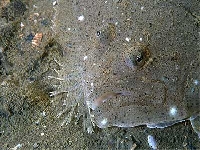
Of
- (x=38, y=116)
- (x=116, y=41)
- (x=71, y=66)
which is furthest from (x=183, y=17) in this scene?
(x=38, y=116)

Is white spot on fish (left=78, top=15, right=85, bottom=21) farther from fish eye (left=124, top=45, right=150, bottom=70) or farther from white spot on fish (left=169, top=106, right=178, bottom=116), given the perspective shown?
white spot on fish (left=169, top=106, right=178, bottom=116)

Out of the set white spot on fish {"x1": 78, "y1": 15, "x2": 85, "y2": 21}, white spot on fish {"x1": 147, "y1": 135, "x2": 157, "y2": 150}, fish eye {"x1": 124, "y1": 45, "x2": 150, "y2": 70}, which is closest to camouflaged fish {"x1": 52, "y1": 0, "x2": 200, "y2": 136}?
fish eye {"x1": 124, "y1": 45, "x2": 150, "y2": 70}

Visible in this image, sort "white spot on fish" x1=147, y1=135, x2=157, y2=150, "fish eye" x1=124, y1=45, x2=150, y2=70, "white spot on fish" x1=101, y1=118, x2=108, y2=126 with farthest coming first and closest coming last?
"white spot on fish" x1=147, y1=135, x2=157, y2=150
"white spot on fish" x1=101, y1=118, x2=108, y2=126
"fish eye" x1=124, y1=45, x2=150, y2=70

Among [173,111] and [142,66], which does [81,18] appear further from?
[173,111]

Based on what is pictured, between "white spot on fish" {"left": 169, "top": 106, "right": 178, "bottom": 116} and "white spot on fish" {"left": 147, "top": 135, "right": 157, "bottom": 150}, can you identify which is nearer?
"white spot on fish" {"left": 169, "top": 106, "right": 178, "bottom": 116}

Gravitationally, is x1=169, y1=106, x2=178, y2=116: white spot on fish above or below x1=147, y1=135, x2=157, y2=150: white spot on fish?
above

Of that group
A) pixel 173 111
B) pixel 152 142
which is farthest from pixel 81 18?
pixel 152 142

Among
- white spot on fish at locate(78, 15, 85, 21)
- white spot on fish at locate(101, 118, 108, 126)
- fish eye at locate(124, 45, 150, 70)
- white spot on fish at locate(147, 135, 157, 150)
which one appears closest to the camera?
fish eye at locate(124, 45, 150, 70)

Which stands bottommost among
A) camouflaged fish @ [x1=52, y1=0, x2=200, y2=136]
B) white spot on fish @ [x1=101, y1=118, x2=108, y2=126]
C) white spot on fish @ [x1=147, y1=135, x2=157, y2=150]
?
white spot on fish @ [x1=147, y1=135, x2=157, y2=150]

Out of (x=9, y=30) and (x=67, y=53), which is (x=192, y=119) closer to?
(x=67, y=53)
